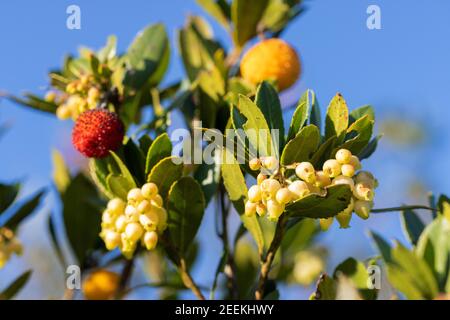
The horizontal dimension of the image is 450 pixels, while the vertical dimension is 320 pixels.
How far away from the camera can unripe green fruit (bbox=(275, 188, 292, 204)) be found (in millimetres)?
1200

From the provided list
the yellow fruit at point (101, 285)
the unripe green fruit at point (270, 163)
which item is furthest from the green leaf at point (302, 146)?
the yellow fruit at point (101, 285)

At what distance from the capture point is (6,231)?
1.77m

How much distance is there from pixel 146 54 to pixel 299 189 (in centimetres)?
76

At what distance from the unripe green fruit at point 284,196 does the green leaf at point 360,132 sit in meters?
0.15

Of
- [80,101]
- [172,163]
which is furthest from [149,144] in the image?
[80,101]

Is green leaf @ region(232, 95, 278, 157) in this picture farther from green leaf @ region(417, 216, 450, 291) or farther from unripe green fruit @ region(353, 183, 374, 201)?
green leaf @ region(417, 216, 450, 291)

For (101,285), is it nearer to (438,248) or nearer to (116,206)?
(116,206)

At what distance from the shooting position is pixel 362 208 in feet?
4.13

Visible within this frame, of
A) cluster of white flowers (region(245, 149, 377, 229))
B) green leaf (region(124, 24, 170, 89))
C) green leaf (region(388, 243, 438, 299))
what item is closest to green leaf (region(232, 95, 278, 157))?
cluster of white flowers (region(245, 149, 377, 229))

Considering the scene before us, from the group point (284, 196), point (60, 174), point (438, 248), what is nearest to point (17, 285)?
point (60, 174)

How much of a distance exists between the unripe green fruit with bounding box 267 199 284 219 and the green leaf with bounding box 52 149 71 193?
100cm
